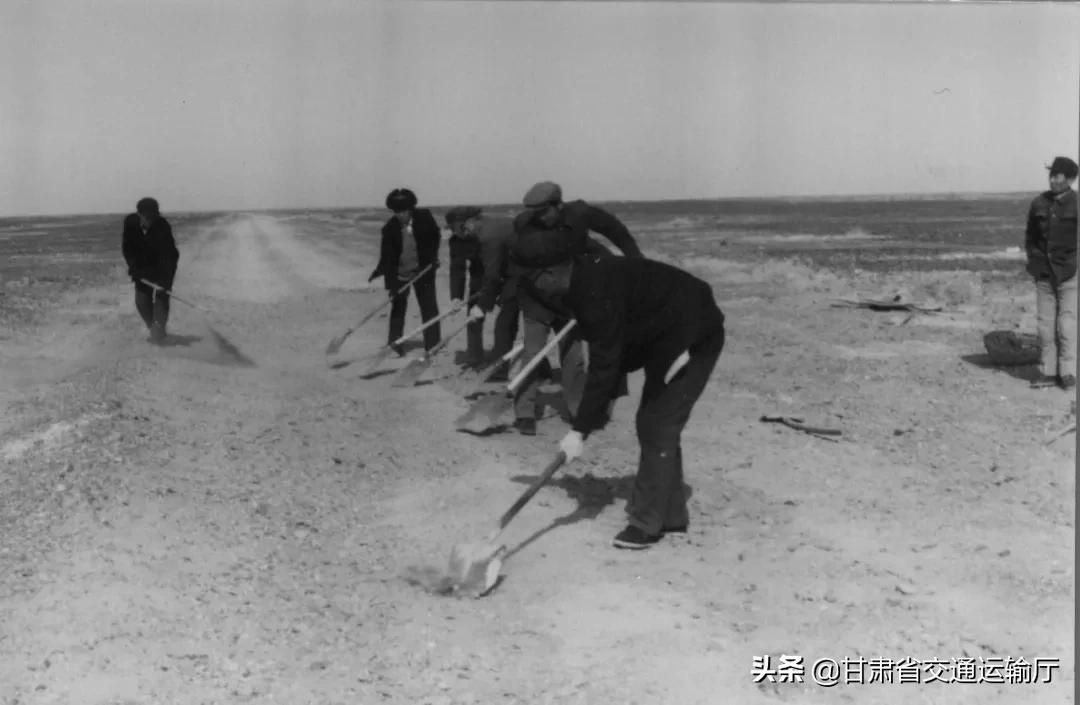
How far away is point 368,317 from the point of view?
6621 millimetres

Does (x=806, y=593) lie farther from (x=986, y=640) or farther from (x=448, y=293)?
(x=448, y=293)

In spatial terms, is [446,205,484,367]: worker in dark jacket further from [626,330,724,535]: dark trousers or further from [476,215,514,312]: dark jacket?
[626,330,724,535]: dark trousers

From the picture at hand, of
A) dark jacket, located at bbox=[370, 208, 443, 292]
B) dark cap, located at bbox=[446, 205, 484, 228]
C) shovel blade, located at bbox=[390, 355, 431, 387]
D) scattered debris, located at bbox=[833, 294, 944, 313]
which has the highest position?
dark cap, located at bbox=[446, 205, 484, 228]

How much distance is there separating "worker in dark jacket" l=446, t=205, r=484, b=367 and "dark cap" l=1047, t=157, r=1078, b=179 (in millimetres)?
3405

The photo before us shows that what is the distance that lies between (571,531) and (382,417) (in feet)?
5.50

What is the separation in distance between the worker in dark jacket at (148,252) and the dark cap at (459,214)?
209cm

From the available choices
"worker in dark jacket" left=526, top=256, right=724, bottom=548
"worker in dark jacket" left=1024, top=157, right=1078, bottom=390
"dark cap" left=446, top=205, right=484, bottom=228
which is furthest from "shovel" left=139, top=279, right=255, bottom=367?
"worker in dark jacket" left=1024, top=157, right=1078, bottom=390

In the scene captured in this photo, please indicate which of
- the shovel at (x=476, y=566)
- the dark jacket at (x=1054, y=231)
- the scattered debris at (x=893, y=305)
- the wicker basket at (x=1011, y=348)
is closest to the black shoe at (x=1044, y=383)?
the wicker basket at (x=1011, y=348)

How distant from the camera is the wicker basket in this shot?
8.05 m

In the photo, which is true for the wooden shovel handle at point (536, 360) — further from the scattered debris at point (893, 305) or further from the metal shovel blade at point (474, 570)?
the scattered debris at point (893, 305)

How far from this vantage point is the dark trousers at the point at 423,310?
23.8 feet

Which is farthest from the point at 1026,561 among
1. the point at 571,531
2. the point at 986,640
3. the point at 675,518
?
the point at 571,531

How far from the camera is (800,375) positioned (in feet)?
24.5

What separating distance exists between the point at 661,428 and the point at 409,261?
2.78 metres
